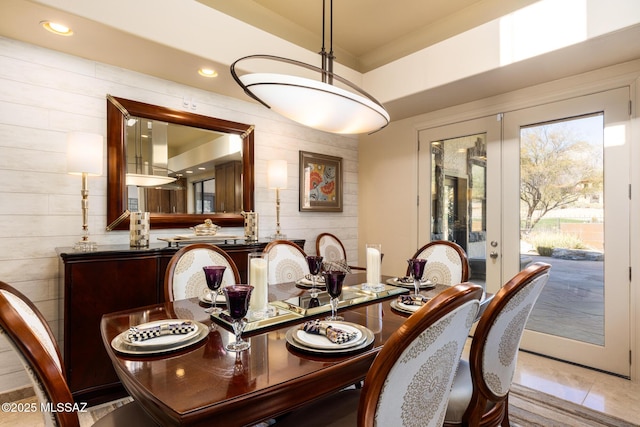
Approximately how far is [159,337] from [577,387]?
9.06ft

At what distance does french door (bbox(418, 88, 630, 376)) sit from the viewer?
2623 millimetres

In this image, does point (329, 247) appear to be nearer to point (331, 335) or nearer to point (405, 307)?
point (405, 307)

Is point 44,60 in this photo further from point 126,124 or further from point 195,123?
point 195,123

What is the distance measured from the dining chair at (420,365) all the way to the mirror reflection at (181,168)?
2.55 metres

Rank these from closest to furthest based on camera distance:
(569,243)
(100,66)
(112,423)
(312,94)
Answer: (112,423), (312,94), (100,66), (569,243)

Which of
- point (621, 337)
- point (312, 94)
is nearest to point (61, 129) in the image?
point (312, 94)

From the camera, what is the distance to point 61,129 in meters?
2.43

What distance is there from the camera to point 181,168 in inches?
116

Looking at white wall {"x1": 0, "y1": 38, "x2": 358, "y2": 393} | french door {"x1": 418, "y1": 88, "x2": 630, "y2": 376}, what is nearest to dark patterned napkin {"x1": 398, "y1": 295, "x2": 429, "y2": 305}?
french door {"x1": 418, "y1": 88, "x2": 630, "y2": 376}

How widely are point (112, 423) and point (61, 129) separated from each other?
7.01ft

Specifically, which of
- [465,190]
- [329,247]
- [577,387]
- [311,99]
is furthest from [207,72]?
[577,387]

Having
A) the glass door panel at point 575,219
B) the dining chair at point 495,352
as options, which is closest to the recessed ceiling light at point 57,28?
the dining chair at point 495,352

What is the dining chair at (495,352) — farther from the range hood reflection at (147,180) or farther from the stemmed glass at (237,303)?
the range hood reflection at (147,180)

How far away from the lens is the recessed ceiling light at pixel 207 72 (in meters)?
2.72
